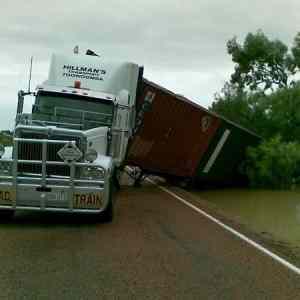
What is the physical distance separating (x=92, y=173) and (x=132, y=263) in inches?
148

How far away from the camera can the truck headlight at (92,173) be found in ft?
40.6

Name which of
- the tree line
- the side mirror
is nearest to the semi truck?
the side mirror

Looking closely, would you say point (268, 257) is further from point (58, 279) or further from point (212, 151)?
point (212, 151)

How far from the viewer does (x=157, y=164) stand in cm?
2425

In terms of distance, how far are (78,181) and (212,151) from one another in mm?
13566

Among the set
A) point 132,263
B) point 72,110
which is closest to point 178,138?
point 72,110

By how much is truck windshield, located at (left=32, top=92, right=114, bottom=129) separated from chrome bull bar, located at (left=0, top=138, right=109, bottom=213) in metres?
2.35

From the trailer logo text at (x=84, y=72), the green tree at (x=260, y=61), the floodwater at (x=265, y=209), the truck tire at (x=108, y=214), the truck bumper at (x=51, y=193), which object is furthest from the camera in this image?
the green tree at (x=260, y=61)

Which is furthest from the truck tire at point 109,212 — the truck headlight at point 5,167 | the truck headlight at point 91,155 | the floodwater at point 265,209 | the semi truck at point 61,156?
the floodwater at point 265,209

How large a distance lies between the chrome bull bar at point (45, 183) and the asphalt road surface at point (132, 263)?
0.41 m

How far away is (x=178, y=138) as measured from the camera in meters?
24.1

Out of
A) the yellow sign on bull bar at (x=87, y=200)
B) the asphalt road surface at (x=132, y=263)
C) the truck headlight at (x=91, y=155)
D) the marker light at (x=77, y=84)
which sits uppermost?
the marker light at (x=77, y=84)

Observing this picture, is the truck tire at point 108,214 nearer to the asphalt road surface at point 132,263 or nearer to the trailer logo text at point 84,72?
the asphalt road surface at point 132,263

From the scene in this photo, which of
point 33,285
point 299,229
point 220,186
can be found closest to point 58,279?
point 33,285
